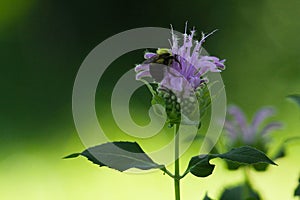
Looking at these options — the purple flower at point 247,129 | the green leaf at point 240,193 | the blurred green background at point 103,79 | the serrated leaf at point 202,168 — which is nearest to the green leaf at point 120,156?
the serrated leaf at point 202,168

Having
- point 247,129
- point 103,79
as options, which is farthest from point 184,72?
point 103,79

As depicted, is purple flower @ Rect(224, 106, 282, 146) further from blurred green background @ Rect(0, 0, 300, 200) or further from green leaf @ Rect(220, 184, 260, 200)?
blurred green background @ Rect(0, 0, 300, 200)

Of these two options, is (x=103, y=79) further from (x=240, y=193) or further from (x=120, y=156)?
(x=120, y=156)

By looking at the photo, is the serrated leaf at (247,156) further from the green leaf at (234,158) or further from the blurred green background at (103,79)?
the blurred green background at (103,79)

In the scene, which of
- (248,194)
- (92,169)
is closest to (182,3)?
(92,169)

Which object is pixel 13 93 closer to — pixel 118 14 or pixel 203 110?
pixel 118 14

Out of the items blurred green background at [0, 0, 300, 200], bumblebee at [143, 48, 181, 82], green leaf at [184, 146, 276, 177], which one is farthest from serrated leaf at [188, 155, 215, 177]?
blurred green background at [0, 0, 300, 200]
